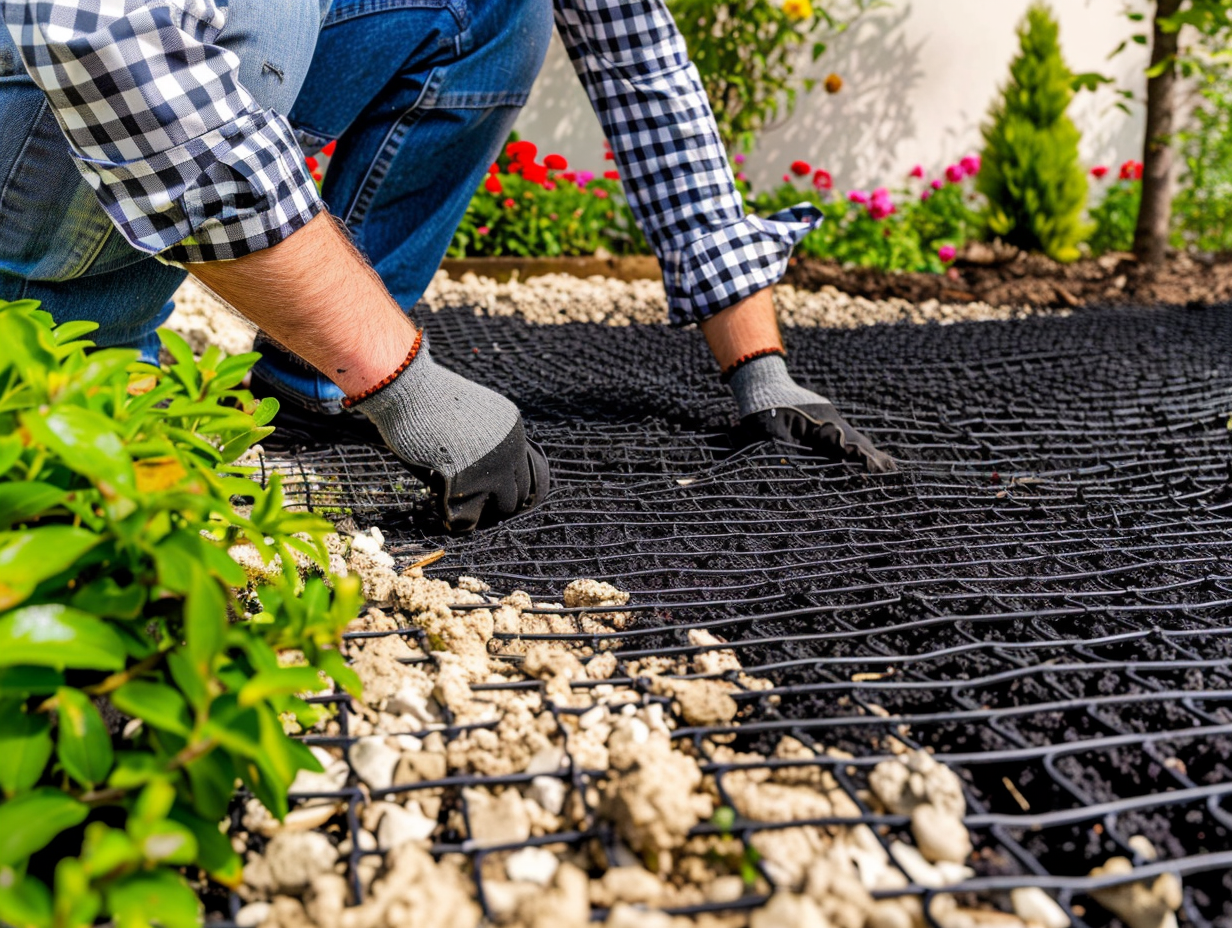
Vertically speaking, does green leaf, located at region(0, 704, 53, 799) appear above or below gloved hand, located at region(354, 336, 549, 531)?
above

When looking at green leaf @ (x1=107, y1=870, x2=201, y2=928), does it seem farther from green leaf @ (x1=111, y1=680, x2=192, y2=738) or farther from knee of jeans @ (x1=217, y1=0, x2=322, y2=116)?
knee of jeans @ (x1=217, y1=0, x2=322, y2=116)

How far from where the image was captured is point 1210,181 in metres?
5.74

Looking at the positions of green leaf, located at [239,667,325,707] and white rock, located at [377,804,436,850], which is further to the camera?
white rock, located at [377,804,436,850]

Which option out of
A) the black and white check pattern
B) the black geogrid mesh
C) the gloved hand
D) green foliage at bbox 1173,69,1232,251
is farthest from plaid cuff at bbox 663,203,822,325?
green foliage at bbox 1173,69,1232,251

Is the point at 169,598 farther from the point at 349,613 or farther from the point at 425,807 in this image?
the point at 425,807

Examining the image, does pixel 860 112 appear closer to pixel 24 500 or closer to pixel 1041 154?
pixel 1041 154

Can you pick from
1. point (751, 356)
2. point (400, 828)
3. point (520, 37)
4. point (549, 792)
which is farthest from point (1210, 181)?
point (400, 828)

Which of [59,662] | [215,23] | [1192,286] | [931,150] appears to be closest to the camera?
[59,662]

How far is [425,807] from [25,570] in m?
0.40

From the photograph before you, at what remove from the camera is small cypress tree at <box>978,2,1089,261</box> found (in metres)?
5.20

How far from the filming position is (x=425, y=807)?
84cm

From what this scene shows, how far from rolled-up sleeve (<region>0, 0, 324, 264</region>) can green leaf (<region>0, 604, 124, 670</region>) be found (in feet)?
2.27

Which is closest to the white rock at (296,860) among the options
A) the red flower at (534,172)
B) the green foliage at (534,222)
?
the green foliage at (534,222)

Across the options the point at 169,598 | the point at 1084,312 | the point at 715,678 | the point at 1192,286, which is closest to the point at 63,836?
the point at 169,598
